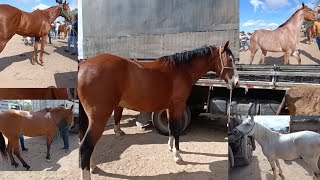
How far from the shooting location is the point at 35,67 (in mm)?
1973

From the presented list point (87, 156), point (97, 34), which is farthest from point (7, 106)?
point (97, 34)

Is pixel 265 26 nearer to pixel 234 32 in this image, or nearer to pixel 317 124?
pixel 234 32

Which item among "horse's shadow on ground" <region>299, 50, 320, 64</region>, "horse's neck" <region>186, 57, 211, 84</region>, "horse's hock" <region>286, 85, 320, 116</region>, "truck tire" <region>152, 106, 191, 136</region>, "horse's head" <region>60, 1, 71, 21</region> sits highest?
"horse's head" <region>60, 1, 71, 21</region>

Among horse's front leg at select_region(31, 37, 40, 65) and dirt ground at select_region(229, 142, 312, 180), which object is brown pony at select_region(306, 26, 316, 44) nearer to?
dirt ground at select_region(229, 142, 312, 180)

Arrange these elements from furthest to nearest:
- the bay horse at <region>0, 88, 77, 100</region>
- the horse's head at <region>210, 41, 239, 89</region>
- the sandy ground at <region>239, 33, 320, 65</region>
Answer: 1. the bay horse at <region>0, 88, 77, 100</region>
2. the horse's head at <region>210, 41, 239, 89</region>
3. the sandy ground at <region>239, 33, 320, 65</region>

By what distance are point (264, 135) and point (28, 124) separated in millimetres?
1599

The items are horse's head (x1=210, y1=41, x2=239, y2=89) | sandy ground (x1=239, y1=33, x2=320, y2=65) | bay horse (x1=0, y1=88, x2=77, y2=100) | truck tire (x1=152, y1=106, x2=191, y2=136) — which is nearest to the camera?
sandy ground (x1=239, y1=33, x2=320, y2=65)

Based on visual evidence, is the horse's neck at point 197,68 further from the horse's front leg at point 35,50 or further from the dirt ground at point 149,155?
the horse's front leg at point 35,50

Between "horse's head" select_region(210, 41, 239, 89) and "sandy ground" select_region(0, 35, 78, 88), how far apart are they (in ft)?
3.06

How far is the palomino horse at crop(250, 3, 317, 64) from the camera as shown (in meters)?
1.80

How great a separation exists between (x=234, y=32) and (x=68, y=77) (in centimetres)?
110

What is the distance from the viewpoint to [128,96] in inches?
79.0

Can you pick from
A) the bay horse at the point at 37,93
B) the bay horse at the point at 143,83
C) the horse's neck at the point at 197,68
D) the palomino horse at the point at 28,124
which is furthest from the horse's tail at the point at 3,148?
the horse's neck at the point at 197,68

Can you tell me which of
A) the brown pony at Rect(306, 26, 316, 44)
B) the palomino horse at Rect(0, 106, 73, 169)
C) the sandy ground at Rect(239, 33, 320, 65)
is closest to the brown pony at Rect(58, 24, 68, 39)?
the palomino horse at Rect(0, 106, 73, 169)
